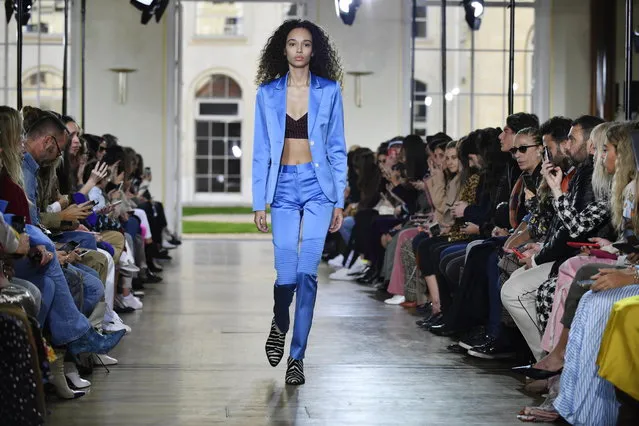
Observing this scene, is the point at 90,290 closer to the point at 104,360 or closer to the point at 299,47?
the point at 104,360

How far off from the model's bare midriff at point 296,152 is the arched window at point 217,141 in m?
20.5

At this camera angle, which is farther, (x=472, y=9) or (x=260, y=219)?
(x=472, y=9)

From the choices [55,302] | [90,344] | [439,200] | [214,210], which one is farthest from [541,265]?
[214,210]

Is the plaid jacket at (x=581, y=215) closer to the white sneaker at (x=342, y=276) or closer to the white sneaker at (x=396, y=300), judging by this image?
the white sneaker at (x=396, y=300)

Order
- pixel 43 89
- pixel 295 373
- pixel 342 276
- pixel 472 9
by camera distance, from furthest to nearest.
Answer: pixel 43 89 → pixel 472 9 → pixel 342 276 → pixel 295 373

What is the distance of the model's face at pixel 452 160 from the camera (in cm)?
725

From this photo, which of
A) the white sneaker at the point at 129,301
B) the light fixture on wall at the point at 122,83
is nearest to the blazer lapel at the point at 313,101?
the white sneaker at the point at 129,301

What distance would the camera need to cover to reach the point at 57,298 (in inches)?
174

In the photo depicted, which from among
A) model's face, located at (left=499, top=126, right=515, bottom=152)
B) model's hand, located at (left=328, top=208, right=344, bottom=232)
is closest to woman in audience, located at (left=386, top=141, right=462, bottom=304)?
model's face, located at (left=499, top=126, right=515, bottom=152)

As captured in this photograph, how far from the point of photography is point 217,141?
25.5 m

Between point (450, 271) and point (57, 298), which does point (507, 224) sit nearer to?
point (450, 271)

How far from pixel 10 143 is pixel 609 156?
2.24 metres

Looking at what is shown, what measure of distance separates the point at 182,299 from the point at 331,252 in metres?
4.01

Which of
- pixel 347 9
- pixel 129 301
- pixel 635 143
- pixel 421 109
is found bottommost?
pixel 129 301
